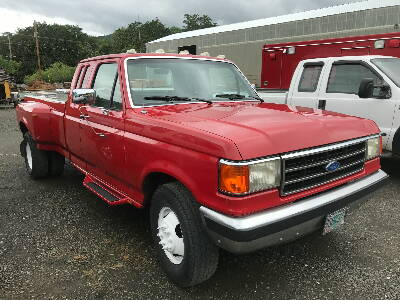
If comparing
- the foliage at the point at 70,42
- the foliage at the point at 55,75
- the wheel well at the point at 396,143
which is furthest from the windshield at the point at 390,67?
the foliage at the point at 70,42

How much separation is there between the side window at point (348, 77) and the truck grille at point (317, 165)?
126 inches

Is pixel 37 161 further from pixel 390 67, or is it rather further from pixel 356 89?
pixel 390 67

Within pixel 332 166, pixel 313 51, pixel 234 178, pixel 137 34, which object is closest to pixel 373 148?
pixel 332 166

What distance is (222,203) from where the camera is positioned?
242 centimetres

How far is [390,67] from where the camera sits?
19.1 ft

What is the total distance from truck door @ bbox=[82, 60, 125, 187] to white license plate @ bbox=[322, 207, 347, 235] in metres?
1.86

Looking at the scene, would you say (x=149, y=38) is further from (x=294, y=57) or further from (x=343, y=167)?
(x=343, y=167)

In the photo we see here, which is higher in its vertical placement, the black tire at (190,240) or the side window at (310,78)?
the side window at (310,78)

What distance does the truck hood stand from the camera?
2.45 meters

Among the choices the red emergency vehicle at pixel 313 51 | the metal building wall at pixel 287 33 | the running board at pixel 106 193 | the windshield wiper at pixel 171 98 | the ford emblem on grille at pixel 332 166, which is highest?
the metal building wall at pixel 287 33

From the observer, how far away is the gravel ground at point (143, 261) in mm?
2947

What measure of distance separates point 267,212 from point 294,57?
731cm

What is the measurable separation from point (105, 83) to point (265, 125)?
209 centimetres

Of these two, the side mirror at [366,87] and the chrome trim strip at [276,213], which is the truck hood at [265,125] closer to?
the chrome trim strip at [276,213]
